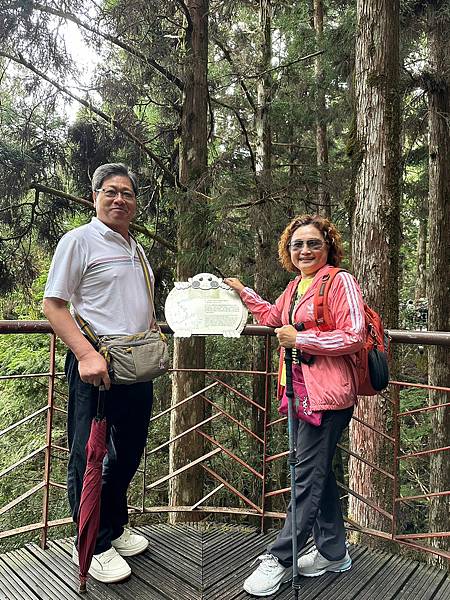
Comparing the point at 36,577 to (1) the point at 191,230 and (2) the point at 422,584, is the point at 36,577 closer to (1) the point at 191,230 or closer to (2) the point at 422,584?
(2) the point at 422,584

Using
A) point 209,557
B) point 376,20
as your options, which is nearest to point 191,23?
point 376,20

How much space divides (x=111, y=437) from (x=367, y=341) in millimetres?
1179

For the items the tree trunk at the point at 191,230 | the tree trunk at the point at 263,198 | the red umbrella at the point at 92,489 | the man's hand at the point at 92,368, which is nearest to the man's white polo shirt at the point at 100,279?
the man's hand at the point at 92,368

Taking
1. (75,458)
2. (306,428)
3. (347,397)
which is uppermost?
(347,397)

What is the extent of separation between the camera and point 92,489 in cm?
198

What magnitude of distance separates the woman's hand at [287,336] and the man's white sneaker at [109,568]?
1.21 meters

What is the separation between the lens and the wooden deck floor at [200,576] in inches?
81.8

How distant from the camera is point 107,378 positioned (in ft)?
6.26

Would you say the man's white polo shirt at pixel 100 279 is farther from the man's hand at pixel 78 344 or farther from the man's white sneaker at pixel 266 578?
the man's white sneaker at pixel 266 578

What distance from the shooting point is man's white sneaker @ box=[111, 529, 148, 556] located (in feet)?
7.84

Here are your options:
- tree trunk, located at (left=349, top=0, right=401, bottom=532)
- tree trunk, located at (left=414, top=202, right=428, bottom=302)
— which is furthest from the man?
tree trunk, located at (left=414, top=202, right=428, bottom=302)

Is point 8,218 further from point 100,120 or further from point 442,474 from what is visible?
point 442,474

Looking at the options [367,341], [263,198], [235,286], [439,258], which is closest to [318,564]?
[367,341]

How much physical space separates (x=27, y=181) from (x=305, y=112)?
4.92m
